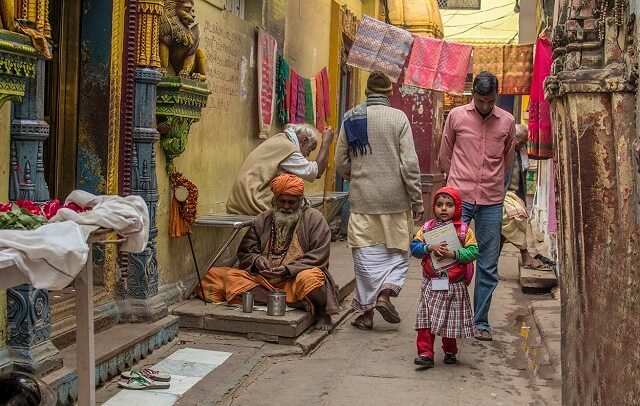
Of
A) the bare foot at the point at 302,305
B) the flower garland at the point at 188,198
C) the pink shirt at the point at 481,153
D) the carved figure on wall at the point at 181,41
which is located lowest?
the bare foot at the point at 302,305

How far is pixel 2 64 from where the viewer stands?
3648mm

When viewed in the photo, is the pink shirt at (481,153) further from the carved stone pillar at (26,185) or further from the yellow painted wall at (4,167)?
the yellow painted wall at (4,167)

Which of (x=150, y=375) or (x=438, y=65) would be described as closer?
(x=150, y=375)

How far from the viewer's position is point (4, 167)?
4.29 metres

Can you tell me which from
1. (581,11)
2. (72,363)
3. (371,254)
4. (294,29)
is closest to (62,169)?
(72,363)

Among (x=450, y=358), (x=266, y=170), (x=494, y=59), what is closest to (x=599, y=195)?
(x=450, y=358)

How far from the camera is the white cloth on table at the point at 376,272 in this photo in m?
6.95

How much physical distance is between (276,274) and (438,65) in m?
5.74

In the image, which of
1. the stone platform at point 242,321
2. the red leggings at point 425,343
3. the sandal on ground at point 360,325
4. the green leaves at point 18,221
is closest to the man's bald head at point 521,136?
the sandal on ground at point 360,325

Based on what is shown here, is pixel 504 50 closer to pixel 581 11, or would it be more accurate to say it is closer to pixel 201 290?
pixel 201 290

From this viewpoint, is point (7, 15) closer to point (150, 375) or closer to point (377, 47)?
point (150, 375)

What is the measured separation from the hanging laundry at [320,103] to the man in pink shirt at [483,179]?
4.62 m

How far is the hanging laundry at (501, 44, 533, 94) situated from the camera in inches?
530

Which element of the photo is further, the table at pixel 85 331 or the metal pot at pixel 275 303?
the metal pot at pixel 275 303
